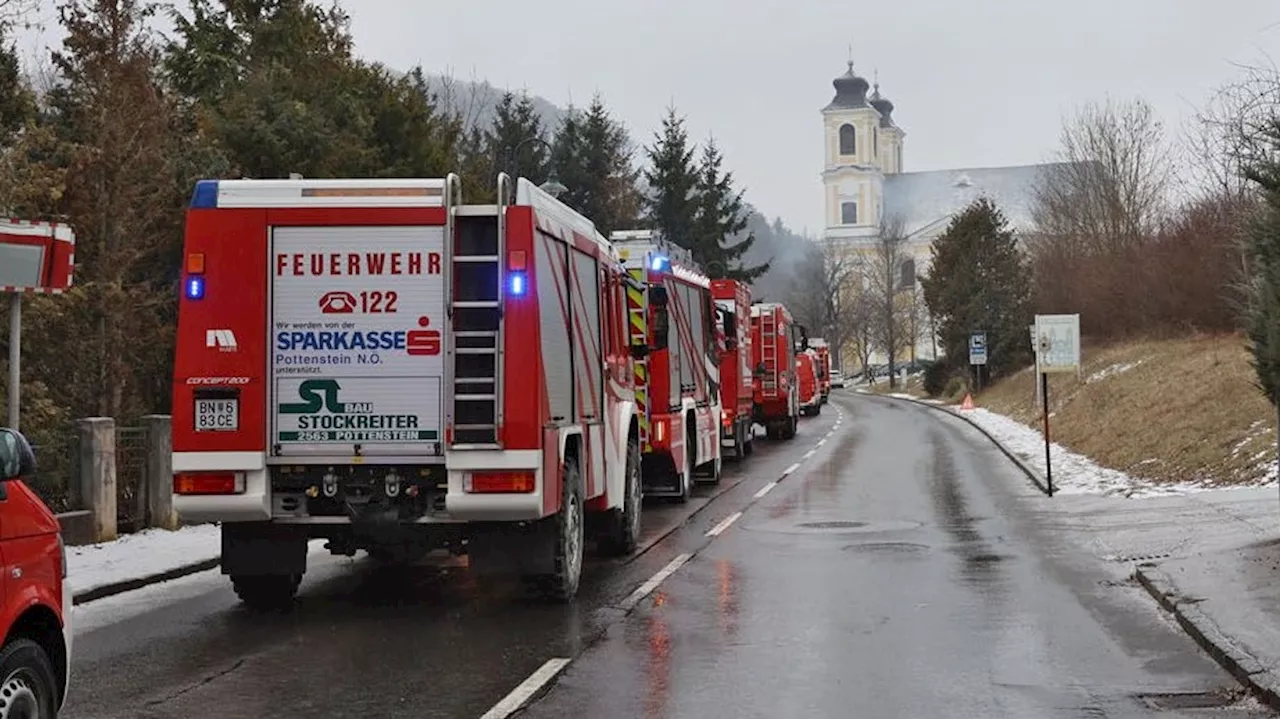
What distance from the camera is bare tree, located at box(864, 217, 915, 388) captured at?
93.3 m

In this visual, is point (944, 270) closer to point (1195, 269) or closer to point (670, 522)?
point (1195, 269)

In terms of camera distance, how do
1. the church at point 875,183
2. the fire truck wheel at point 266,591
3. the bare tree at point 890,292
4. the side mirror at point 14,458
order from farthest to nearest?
the church at point 875,183 → the bare tree at point 890,292 → the fire truck wheel at point 266,591 → the side mirror at point 14,458

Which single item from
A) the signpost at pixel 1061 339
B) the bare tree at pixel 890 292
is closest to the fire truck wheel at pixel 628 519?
the signpost at pixel 1061 339

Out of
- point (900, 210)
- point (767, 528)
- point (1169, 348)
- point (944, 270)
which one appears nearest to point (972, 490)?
point (767, 528)

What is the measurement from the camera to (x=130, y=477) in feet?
51.7

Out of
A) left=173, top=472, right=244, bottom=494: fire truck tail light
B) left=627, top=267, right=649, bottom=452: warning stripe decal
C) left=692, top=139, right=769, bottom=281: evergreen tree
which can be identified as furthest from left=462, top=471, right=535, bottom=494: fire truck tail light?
left=692, top=139, right=769, bottom=281: evergreen tree

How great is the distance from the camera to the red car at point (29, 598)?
5254mm

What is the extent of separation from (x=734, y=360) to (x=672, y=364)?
839 centimetres

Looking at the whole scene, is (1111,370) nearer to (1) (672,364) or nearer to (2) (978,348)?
(2) (978,348)

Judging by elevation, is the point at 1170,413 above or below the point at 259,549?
above

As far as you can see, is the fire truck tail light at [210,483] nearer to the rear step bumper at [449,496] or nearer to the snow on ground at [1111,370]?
the rear step bumper at [449,496]

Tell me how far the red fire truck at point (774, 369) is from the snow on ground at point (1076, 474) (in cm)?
531

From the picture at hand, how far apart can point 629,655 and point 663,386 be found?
888cm

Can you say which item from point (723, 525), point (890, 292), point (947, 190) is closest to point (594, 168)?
point (890, 292)
